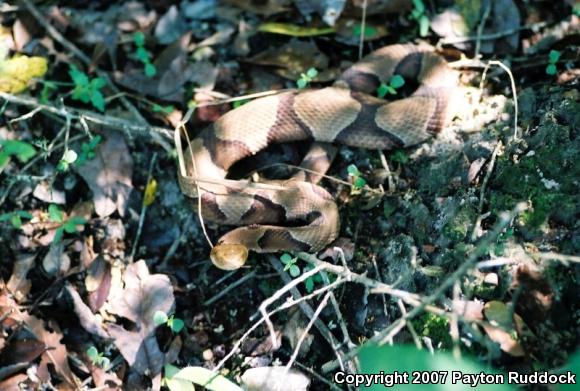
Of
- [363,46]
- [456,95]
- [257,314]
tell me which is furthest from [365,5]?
[257,314]

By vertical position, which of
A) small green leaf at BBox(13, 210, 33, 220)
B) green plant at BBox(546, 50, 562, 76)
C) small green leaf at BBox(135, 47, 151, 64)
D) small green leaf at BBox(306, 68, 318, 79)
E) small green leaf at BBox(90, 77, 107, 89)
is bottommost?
small green leaf at BBox(13, 210, 33, 220)

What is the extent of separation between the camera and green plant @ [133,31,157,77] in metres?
3.61

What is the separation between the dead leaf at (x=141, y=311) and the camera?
294cm

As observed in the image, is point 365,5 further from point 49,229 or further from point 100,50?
point 49,229

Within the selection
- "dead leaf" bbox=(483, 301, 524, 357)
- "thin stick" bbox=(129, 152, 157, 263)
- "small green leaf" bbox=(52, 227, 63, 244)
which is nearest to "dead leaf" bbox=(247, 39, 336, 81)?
"thin stick" bbox=(129, 152, 157, 263)

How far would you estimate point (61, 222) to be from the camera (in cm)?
329

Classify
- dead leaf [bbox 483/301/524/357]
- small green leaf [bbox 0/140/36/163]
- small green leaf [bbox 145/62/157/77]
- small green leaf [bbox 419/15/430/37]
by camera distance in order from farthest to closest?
1. small green leaf [bbox 145/62/157/77]
2. small green leaf [bbox 419/15/430/37]
3. dead leaf [bbox 483/301/524/357]
4. small green leaf [bbox 0/140/36/163]

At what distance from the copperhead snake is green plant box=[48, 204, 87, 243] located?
0.62m

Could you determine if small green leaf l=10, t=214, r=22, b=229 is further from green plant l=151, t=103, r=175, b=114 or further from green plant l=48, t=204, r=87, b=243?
green plant l=151, t=103, r=175, b=114

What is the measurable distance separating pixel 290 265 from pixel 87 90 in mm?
1663

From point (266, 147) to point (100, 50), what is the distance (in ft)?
4.21

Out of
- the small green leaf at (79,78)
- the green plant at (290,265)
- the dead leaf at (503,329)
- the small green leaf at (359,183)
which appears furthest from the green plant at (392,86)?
the small green leaf at (79,78)

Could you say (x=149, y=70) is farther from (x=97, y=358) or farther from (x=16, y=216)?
(x=97, y=358)

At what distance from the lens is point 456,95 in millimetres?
3285
